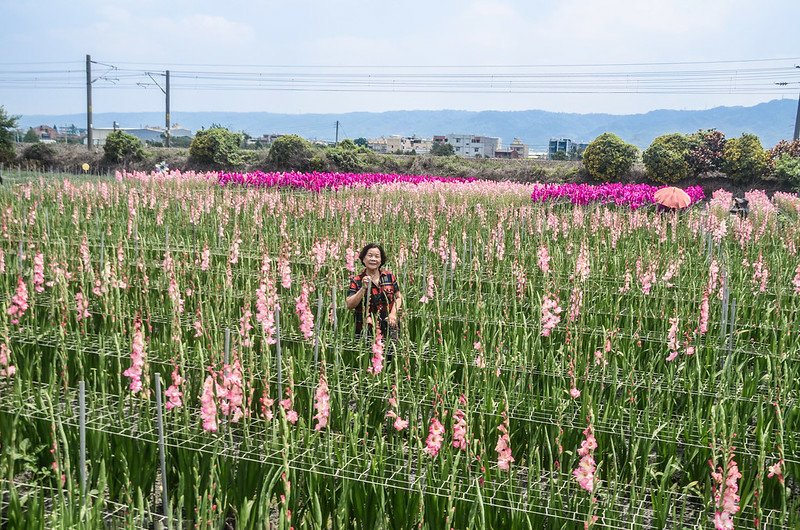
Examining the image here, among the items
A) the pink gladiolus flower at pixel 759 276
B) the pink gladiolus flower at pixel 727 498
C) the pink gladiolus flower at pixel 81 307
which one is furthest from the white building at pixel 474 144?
the pink gladiolus flower at pixel 727 498

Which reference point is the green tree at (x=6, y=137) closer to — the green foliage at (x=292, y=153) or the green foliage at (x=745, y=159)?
the green foliage at (x=292, y=153)

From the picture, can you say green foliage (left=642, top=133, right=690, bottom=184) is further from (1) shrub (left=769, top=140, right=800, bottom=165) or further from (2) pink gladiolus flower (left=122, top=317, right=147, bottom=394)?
(2) pink gladiolus flower (left=122, top=317, right=147, bottom=394)

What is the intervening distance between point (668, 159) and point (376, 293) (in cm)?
2154

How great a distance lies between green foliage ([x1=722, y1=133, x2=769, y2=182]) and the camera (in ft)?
78.3

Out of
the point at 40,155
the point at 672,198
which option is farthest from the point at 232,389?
the point at 40,155

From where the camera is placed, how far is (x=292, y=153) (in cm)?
2988

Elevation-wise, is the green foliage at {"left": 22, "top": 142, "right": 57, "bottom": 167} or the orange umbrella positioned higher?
the green foliage at {"left": 22, "top": 142, "right": 57, "bottom": 167}

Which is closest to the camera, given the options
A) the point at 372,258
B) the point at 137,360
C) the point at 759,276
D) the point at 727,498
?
the point at 727,498

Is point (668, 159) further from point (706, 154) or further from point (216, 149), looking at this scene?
point (216, 149)

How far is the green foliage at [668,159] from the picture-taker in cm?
2450

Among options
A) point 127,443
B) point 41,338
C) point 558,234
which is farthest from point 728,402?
point 558,234

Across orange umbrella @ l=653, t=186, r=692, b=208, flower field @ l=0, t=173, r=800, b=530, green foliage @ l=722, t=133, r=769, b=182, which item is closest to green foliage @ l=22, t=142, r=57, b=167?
green foliage @ l=722, t=133, r=769, b=182

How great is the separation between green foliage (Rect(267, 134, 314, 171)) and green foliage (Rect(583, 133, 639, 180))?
1129 cm

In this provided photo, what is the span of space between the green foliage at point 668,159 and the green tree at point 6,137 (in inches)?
1082
